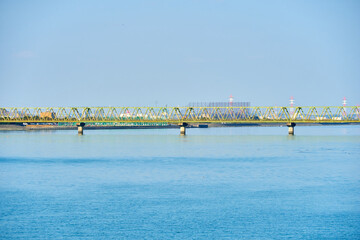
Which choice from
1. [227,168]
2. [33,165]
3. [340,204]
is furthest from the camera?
[33,165]

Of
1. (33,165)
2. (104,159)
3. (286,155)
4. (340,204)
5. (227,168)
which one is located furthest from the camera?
(286,155)

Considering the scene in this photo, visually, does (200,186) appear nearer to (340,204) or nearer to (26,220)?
(340,204)

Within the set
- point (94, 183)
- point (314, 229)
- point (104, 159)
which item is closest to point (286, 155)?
point (104, 159)

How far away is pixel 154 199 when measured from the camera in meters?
49.2

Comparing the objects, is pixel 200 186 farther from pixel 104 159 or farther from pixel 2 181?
pixel 104 159

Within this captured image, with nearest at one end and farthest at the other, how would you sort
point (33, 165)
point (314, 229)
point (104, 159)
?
point (314, 229) < point (33, 165) < point (104, 159)

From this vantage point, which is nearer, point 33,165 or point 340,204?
point 340,204

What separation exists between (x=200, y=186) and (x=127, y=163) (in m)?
29.1

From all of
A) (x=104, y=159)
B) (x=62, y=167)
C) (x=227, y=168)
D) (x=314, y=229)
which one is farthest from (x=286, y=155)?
(x=314, y=229)

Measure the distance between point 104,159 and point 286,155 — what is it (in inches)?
1266

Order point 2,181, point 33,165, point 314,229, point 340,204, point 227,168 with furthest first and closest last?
point 33,165 < point 227,168 < point 2,181 < point 340,204 < point 314,229

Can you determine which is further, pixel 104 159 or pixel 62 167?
pixel 104 159

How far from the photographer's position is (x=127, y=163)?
84.9 metres

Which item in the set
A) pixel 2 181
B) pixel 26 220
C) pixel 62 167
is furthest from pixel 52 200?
pixel 62 167
